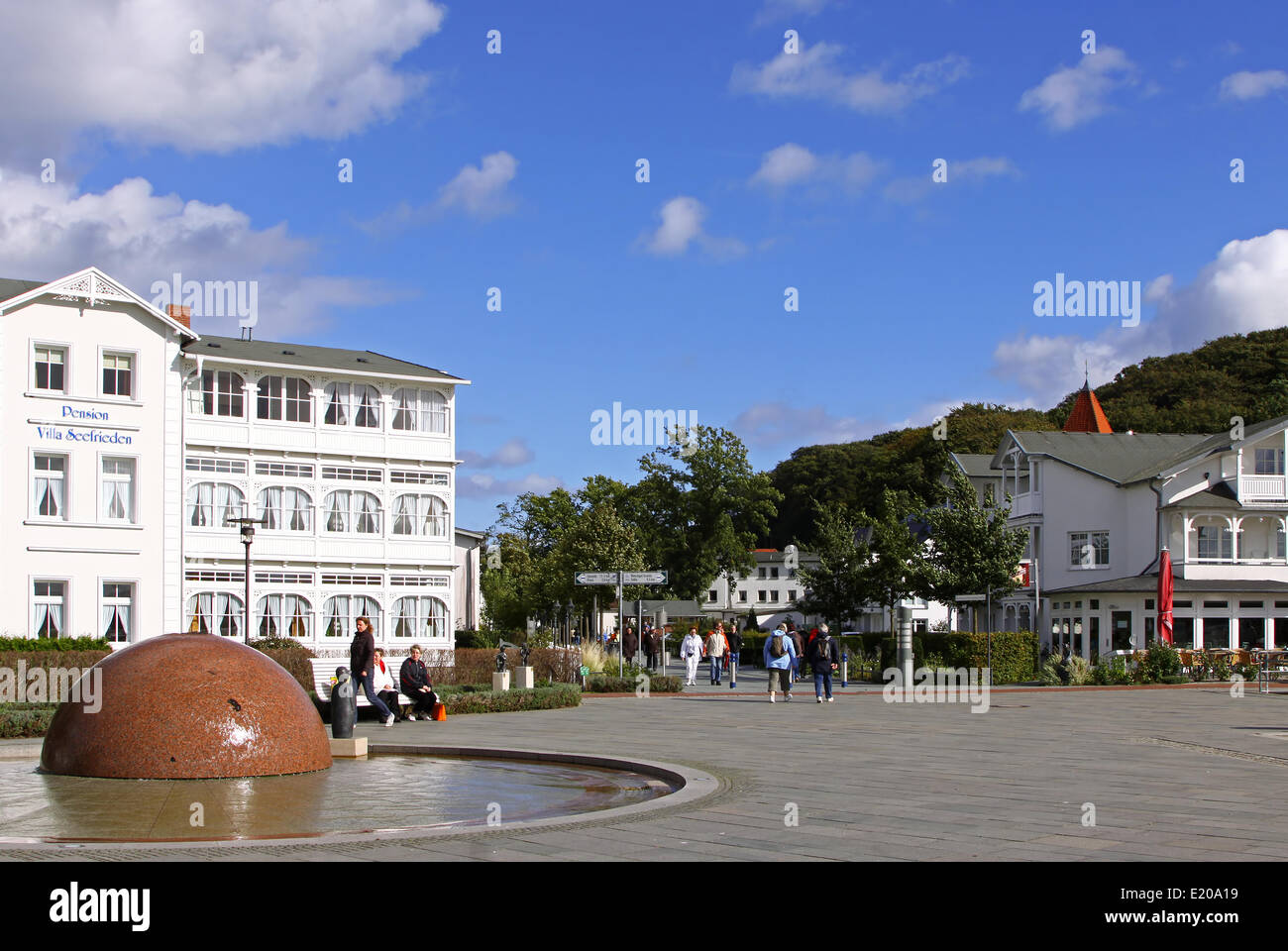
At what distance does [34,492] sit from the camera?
3775cm

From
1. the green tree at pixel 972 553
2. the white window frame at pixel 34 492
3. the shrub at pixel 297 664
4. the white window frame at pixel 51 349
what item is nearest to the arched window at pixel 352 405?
the white window frame at pixel 51 349

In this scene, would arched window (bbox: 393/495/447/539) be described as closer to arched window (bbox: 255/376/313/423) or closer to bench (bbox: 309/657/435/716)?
arched window (bbox: 255/376/313/423)

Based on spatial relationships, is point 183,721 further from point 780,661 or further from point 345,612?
point 345,612

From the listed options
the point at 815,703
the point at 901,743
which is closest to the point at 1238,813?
the point at 901,743

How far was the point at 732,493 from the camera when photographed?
86062 mm

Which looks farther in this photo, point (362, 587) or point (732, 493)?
point (732, 493)

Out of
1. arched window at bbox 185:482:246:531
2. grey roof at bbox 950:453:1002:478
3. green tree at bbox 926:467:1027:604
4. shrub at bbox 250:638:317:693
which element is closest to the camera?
shrub at bbox 250:638:317:693

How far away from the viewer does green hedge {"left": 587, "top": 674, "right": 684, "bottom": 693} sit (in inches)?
1246

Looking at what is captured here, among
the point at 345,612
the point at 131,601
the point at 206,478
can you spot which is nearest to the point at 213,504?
the point at 206,478

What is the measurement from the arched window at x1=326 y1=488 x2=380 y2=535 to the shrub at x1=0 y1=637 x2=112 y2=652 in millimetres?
13005

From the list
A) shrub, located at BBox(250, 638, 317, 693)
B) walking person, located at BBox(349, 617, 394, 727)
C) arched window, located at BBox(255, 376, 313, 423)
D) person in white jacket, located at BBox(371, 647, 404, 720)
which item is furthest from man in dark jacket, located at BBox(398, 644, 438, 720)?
arched window, located at BBox(255, 376, 313, 423)

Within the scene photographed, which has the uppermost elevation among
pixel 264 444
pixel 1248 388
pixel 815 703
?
pixel 1248 388
